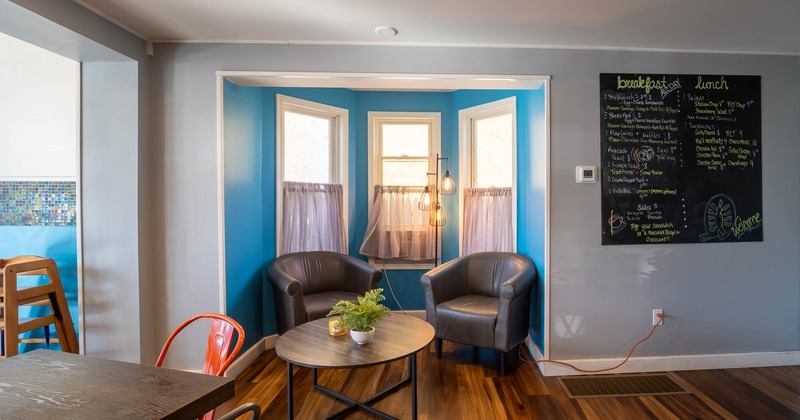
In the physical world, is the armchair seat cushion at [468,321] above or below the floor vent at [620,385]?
above

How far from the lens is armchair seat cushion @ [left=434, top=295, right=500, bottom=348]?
113 inches

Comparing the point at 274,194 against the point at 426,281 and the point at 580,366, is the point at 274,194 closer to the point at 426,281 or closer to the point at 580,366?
the point at 426,281

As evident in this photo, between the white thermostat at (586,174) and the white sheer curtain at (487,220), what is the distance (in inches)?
32.9

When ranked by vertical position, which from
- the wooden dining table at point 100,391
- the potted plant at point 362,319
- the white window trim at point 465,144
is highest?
the white window trim at point 465,144

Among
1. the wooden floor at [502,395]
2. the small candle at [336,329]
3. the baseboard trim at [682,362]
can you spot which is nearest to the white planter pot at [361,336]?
the small candle at [336,329]

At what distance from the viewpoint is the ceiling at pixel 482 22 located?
2275mm

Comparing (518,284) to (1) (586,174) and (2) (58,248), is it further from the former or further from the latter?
(2) (58,248)

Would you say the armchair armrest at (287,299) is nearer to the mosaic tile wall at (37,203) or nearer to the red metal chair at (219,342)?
the red metal chair at (219,342)

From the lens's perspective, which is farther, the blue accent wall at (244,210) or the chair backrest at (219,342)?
the blue accent wall at (244,210)

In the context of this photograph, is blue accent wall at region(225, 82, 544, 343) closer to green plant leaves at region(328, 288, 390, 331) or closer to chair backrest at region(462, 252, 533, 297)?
chair backrest at region(462, 252, 533, 297)

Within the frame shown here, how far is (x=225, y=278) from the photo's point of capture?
2.81 meters

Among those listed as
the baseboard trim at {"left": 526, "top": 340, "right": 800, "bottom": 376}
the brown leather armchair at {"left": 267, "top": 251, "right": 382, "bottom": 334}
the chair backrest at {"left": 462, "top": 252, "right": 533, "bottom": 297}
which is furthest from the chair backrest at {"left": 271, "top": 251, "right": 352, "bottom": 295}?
the baseboard trim at {"left": 526, "top": 340, "right": 800, "bottom": 376}

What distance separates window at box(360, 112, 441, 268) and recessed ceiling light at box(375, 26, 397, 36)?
1494 millimetres

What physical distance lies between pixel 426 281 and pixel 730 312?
2.33 m
